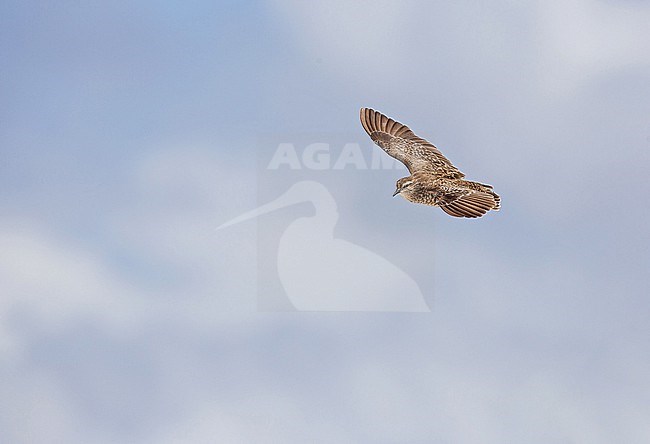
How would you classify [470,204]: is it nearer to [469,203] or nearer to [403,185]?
[469,203]

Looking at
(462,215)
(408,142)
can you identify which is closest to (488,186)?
(462,215)

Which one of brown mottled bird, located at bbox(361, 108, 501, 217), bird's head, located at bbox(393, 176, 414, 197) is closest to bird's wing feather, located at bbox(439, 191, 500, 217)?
brown mottled bird, located at bbox(361, 108, 501, 217)

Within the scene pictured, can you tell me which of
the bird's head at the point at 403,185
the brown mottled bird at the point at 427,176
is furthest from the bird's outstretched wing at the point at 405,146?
the bird's head at the point at 403,185

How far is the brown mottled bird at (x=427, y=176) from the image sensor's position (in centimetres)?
2825

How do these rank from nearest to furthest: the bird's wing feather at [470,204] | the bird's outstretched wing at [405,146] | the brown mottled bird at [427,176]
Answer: the bird's wing feather at [470,204]
the brown mottled bird at [427,176]
the bird's outstretched wing at [405,146]

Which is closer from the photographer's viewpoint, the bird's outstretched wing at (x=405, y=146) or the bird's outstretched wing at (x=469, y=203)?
the bird's outstretched wing at (x=469, y=203)

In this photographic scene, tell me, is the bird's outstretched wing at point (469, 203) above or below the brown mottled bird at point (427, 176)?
below

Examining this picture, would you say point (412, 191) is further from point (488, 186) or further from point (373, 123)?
point (373, 123)

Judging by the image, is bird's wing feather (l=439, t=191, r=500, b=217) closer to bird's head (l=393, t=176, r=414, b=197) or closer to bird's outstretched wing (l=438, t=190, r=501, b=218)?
bird's outstretched wing (l=438, t=190, r=501, b=218)

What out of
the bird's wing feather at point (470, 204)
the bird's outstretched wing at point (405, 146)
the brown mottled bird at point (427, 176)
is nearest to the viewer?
the bird's wing feather at point (470, 204)

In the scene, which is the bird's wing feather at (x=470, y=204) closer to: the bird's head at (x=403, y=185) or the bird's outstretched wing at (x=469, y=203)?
the bird's outstretched wing at (x=469, y=203)

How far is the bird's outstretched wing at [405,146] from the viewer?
30.6 metres

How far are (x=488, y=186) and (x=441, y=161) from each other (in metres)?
2.99

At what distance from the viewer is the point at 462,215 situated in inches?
1106
